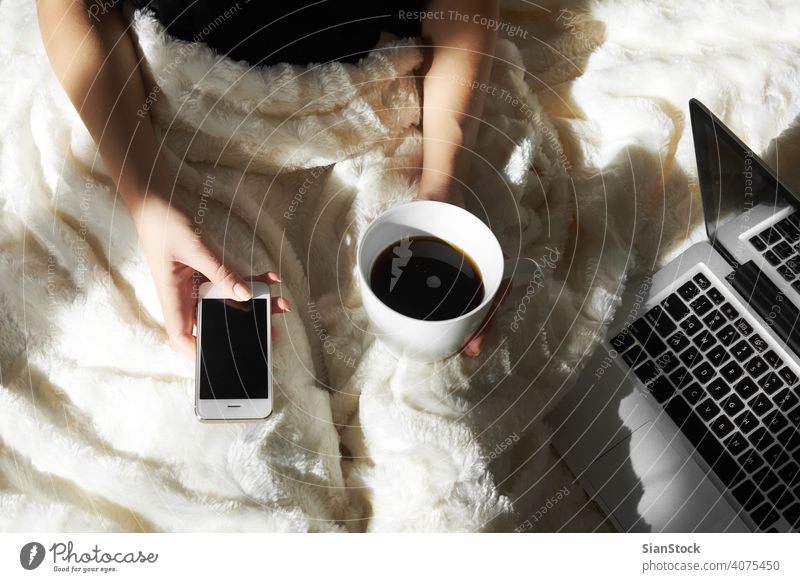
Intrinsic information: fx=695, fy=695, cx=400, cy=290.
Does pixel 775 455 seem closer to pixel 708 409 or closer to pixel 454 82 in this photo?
pixel 708 409

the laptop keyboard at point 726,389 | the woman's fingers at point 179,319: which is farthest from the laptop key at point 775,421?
the woman's fingers at point 179,319

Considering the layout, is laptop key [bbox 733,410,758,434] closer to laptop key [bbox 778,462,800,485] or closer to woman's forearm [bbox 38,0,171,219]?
laptop key [bbox 778,462,800,485]

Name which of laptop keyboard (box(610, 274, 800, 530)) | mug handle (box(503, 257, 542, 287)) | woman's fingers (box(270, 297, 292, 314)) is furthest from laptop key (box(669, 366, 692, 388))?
woman's fingers (box(270, 297, 292, 314))

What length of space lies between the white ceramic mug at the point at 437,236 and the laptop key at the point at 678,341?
131 mm

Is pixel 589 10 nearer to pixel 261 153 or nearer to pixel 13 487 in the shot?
pixel 261 153

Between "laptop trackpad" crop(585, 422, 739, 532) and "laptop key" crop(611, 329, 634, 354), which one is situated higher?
"laptop key" crop(611, 329, 634, 354)

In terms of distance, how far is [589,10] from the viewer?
491 millimetres

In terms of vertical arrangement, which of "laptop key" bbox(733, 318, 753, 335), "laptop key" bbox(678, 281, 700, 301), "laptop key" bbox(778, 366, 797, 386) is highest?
"laptop key" bbox(678, 281, 700, 301)

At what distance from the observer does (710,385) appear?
15.7 inches

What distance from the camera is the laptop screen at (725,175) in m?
0.39

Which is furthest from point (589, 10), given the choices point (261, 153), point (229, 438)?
point (229, 438)

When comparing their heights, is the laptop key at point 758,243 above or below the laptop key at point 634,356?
above

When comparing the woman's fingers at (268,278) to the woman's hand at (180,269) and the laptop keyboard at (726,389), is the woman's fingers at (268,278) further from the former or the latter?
the laptop keyboard at (726,389)

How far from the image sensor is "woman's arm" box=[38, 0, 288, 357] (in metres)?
0.38
